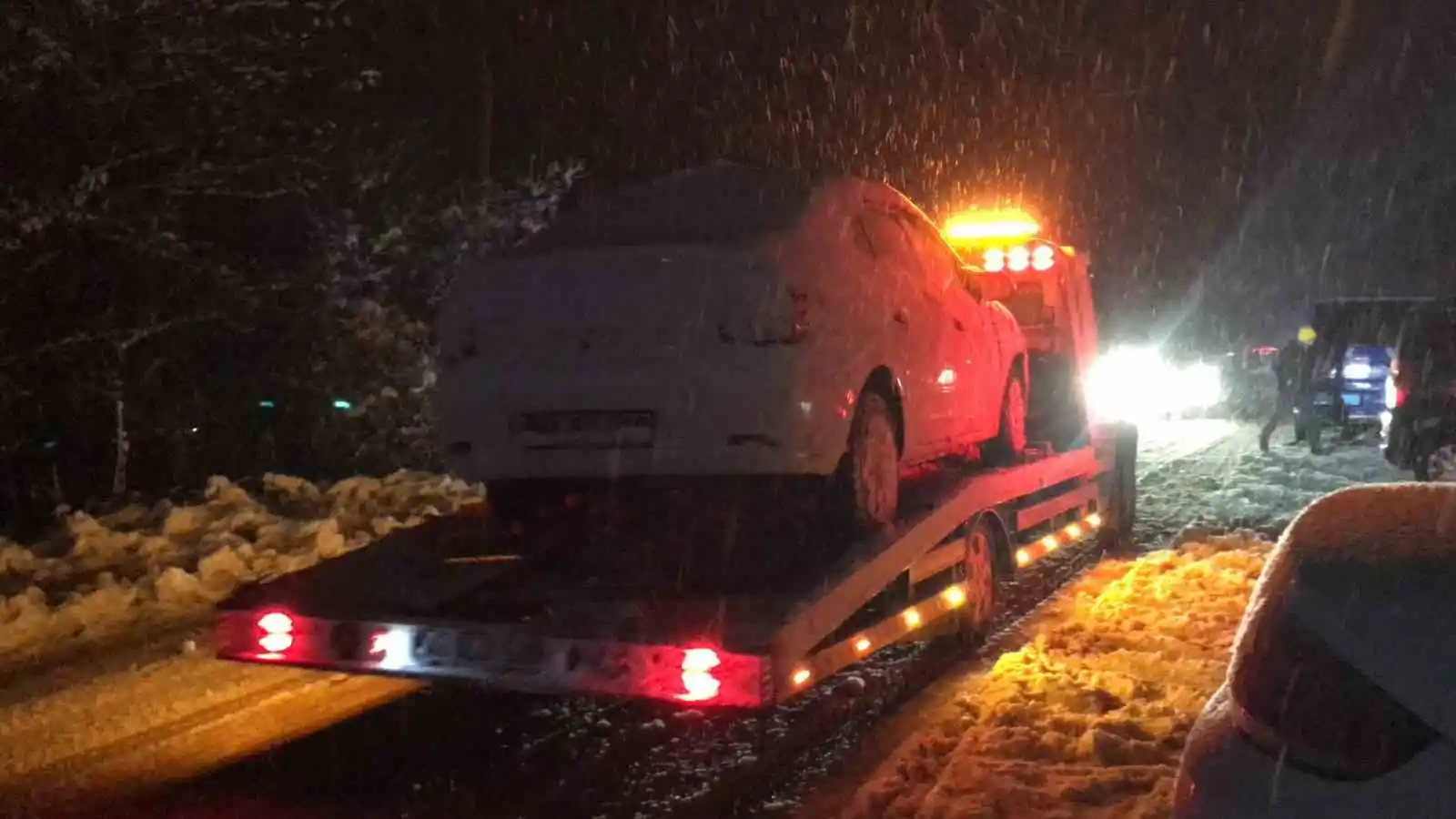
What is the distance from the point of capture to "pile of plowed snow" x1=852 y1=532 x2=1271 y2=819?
5.30m

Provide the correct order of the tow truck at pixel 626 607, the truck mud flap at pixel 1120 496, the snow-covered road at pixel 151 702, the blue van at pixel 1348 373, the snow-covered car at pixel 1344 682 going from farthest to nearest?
the blue van at pixel 1348 373 < the truck mud flap at pixel 1120 496 < the snow-covered road at pixel 151 702 < the tow truck at pixel 626 607 < the snow-covered car at pixel 1344 682

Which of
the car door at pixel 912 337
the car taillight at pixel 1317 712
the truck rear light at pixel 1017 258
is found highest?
the truck rear light at pixel 1017 258

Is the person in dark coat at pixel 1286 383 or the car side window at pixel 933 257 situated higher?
the car side window at pixel 933 257

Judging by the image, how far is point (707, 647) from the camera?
16.5 ft

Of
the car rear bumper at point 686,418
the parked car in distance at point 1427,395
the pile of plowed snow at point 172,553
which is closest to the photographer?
the car rear bumper at point 686,418

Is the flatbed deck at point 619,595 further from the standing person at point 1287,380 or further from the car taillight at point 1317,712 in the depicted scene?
the standing person at point 1287,380

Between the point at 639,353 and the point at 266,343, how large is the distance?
11.0 m

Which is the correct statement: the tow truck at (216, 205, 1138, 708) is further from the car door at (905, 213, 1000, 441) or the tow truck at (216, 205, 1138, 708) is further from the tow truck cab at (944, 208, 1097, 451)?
the tow truck cab at (944, 208, 1097, 451)

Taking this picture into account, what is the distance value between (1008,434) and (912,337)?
254cm

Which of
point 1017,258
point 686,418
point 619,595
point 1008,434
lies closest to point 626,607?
point 619,595

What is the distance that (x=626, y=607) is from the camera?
18.3ft

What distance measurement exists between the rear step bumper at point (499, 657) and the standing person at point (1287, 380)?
57.4ft

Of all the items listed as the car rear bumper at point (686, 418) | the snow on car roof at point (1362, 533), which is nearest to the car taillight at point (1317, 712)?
the snow on car roof at point (1362, 533)

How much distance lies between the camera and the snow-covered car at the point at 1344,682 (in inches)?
98.7
